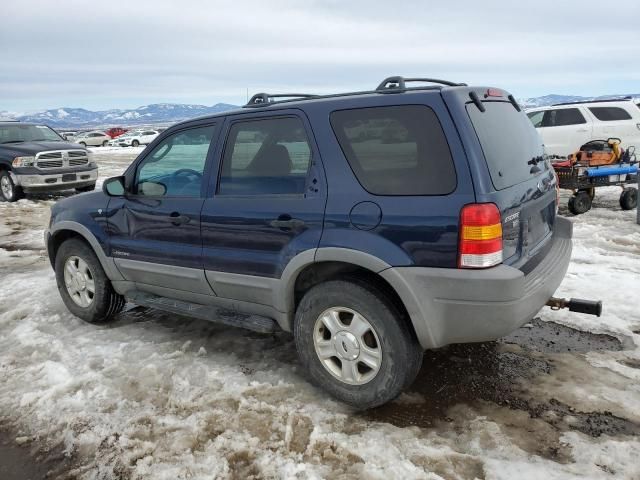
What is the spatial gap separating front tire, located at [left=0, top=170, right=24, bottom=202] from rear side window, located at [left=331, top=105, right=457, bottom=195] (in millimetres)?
12153

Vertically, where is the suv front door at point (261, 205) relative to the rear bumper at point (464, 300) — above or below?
above

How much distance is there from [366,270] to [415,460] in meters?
1.10

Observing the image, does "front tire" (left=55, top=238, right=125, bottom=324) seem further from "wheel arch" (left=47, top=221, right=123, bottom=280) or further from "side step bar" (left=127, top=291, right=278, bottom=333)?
"side step bar" (left=127, top=291, right=278, bottom=333)

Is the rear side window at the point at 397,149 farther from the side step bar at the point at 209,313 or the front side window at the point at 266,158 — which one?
the side step bar at the point at 209,313

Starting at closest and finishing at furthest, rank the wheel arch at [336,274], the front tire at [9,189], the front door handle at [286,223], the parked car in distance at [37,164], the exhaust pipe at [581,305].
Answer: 1. the wheel arch at [336,274]
2. the front door handle at [286,223]
3. the exhaust pipe at [581,305]
4. the parked car in distance at [37,164]
5. the front tire at [9,189]

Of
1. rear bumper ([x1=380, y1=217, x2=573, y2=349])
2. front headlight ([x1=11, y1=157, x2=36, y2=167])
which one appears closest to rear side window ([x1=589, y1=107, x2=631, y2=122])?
rear bumper ([x1=380, y1=217, x2=573, y2=349])

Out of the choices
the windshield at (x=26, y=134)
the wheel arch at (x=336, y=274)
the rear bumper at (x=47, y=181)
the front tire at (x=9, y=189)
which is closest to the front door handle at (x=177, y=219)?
the wheel arch at (x=336, y=274)

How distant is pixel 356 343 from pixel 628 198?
8.68 metres

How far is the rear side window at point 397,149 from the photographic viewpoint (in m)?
2.81

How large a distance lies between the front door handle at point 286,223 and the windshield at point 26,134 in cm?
1272

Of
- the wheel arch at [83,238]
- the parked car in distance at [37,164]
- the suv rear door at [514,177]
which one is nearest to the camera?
the suv rear door at [514,177]

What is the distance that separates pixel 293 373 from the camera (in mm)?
3678

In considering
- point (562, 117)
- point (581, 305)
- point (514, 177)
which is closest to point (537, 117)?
point (562, 117)

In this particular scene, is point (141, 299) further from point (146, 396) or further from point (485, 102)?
point (485, 102)
